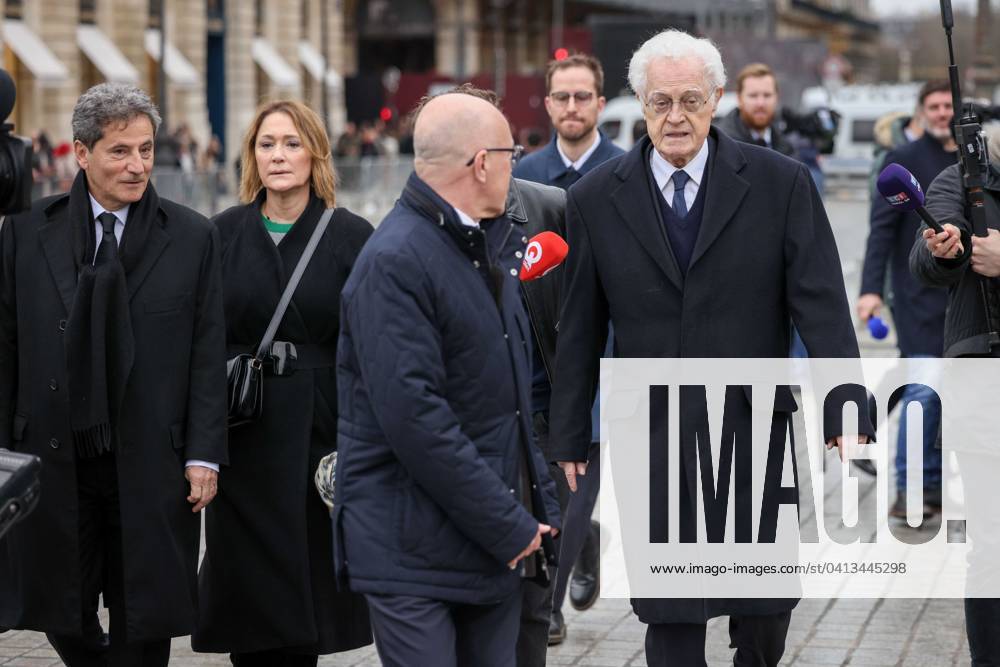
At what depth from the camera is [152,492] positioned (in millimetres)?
5066

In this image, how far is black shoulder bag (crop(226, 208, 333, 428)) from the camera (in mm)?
5312

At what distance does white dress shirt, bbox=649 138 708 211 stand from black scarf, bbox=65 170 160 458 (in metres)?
1.62

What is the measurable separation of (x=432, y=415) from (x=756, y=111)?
19.9ft

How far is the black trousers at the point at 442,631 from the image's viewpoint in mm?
3941

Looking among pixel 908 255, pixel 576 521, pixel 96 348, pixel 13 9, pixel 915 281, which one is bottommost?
pixel 576 521

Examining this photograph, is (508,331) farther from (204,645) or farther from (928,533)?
(928,533)

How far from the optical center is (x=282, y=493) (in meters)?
5.40

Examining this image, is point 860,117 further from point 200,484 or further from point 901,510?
point 200,484

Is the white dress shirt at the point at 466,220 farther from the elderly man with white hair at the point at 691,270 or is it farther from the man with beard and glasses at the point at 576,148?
the man with beard and glasses at the point at 576,148

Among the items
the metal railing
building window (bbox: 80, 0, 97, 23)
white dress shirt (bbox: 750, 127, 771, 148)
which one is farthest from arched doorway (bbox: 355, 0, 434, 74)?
white dress shirt (bbox: 750, 127, 771, 148)

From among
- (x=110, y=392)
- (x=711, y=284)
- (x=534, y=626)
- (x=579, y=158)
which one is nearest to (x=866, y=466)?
(x=579, y=158)

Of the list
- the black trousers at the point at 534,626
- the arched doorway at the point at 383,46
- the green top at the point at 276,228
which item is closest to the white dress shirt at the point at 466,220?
the black trousers at the point at 534,626

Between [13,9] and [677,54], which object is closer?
[677,54]

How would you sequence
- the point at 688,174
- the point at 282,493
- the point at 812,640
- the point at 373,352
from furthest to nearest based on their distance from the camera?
the point at 812,640 → the point at 282,493 → the point at 688,174 → the point at 373,352
